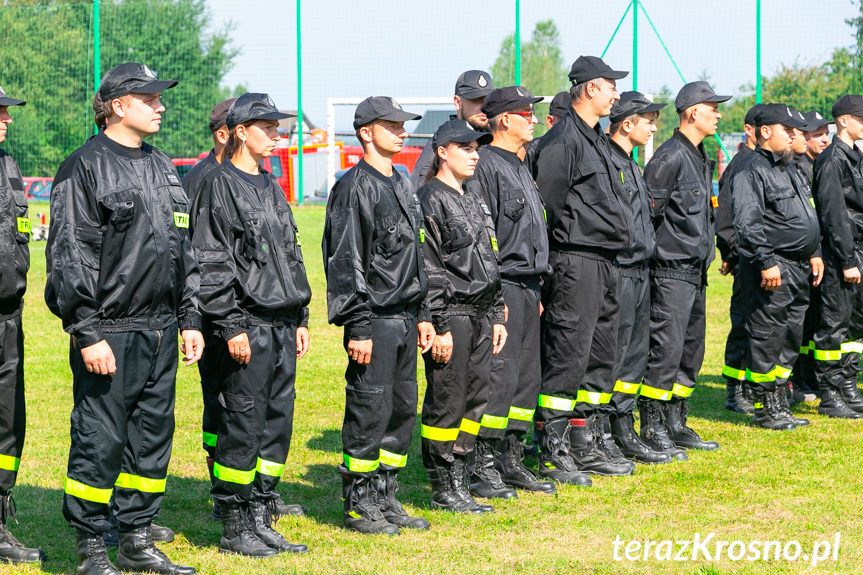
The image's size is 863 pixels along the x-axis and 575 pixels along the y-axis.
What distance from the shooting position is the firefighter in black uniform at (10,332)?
5566 millimetres

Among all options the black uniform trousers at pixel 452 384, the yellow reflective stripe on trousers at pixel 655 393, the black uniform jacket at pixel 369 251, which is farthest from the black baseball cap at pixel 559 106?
the black uniform jacket at pixel 369 251

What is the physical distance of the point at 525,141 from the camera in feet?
23.3

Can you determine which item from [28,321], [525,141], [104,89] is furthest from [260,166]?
[28,321]

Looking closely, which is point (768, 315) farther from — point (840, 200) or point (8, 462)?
point (8, 462)

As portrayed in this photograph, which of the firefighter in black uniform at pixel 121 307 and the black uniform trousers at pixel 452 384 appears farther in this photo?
the black uniform trousers at pixel 452 384

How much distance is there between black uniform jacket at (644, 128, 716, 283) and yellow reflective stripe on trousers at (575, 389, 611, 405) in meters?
1.24

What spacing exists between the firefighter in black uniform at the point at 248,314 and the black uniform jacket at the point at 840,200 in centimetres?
574

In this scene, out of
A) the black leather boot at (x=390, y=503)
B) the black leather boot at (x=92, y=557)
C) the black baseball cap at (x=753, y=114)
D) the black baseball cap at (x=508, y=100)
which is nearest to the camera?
the black leather boot at (x=92, y=557)

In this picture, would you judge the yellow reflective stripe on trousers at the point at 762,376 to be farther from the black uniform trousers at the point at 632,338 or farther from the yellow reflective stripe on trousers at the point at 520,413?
the yellow reflective stripe on trousers at the point at 520,413

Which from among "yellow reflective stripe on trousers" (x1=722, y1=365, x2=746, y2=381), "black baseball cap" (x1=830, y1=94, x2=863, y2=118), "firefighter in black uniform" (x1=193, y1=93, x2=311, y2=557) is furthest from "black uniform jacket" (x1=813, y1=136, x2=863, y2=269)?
"firefighter in black uniform" (x1=193, y1=93, x2=311, y2=557)

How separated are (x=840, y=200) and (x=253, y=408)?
20.3ft

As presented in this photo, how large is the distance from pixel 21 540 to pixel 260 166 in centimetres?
240

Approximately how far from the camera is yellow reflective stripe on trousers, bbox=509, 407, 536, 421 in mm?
6977

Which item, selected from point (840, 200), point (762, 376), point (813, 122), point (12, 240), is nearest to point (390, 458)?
point (12, 240)
